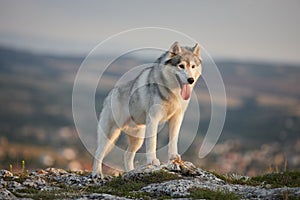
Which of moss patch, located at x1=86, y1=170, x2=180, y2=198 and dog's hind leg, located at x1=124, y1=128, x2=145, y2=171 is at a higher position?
dog's hind leg, located at x1=124, y1=128, x2=145, y2=171

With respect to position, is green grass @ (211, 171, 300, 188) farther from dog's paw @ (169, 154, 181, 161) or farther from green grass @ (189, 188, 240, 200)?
green grass @ (189, 188, 240, 200)

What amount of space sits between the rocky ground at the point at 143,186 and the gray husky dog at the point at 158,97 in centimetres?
98

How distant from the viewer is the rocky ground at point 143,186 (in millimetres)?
12531

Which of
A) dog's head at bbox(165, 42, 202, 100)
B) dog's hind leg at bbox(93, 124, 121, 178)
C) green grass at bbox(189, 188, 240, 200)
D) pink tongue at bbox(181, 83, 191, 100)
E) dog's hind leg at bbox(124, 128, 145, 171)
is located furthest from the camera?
dog's hind leg at bbox(124, 128, 145, 171)

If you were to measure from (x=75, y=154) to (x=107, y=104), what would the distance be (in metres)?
120

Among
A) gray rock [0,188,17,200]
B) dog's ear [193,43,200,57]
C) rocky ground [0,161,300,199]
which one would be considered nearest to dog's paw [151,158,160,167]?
rocky ground [0,161,300,199]

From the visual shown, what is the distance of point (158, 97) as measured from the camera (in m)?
16.3

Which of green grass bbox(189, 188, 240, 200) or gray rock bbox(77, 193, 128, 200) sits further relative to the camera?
green grass bbox(189, 188, 240, 200)

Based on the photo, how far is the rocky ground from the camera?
1253cm

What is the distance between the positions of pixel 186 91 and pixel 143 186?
357 centimetres

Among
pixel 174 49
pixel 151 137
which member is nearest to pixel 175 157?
pixel 151 137

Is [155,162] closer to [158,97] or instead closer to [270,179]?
[158,97]

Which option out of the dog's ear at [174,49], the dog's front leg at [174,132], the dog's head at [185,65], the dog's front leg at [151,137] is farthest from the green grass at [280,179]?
the dog's ear at [174,49]

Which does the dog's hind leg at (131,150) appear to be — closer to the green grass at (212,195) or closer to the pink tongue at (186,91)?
the pink tongue at (186,91)
